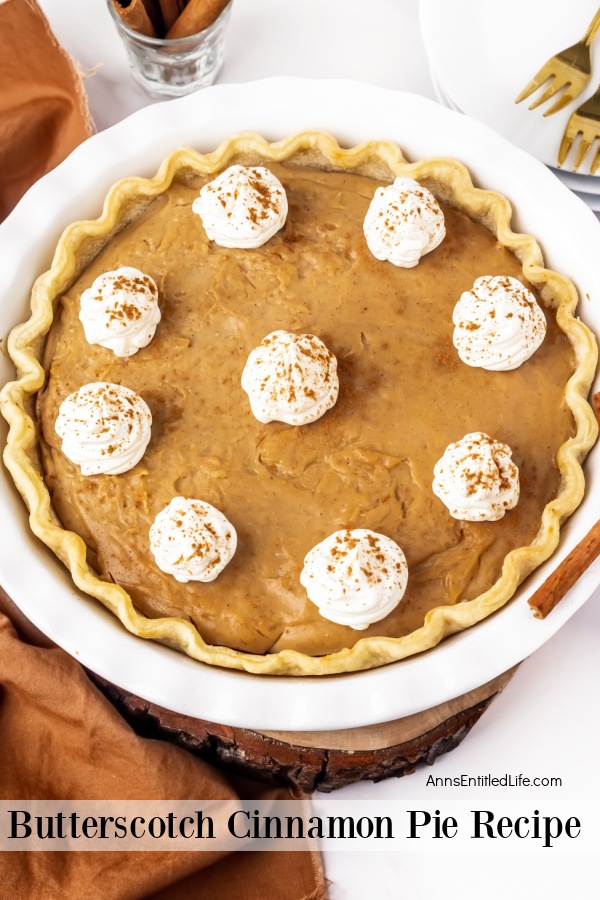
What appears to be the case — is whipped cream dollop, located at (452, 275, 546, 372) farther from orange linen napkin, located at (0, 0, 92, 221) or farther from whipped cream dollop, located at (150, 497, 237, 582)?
orange linen napkin, located at (0, 0, 92, 221)

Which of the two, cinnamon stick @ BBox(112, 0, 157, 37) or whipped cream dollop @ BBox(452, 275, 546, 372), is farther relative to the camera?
cinnamon stick @ BBox(112, 0, 157, 37)

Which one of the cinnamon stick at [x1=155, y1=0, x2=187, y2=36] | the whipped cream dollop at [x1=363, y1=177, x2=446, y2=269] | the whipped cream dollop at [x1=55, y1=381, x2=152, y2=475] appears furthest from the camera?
the cinnamon stick at [x1=155, y1=0, x2=187, y2=36]

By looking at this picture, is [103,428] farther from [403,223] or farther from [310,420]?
[403,223]

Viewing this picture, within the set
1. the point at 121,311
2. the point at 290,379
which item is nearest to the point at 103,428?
the point at 121,311

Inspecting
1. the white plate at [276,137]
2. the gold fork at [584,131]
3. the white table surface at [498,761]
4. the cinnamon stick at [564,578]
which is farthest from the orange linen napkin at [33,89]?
the cinnamon stick at [564,578]

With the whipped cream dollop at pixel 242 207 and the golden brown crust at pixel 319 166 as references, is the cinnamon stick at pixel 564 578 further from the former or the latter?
the whipped cream dollop at pixel 242 207

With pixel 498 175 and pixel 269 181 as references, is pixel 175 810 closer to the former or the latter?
pixel 269 181

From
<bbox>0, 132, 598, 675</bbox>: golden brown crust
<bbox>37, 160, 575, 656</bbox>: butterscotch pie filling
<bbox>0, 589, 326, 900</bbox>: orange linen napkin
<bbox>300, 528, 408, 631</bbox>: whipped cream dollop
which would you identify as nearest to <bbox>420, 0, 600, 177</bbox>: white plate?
<bbox>0, 132, 598, 675</bbox>: golden brown crust
